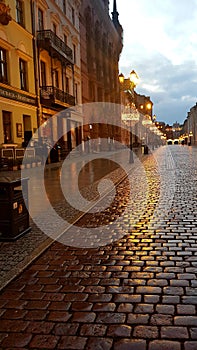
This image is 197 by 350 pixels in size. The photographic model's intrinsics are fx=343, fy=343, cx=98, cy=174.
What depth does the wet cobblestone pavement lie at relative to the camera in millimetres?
2672

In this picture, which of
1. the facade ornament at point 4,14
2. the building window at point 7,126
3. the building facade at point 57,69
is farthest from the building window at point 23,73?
the facade ornament at point 4,14

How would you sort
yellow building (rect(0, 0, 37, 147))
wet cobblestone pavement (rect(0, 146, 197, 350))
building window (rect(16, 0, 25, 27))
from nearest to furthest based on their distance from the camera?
1. wet cobblestone pavement (rect(0, 146, 197, 350))
2. yellow building (rect(0, 0, 37, 147))
3. building window (rect(16, 0, 25, 27))

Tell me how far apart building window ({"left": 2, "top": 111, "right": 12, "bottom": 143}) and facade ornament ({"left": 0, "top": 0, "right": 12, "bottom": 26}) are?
4659 mm

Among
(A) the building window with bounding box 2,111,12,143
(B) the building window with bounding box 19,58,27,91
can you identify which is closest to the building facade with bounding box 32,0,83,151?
(B) the building window with bounding box 19,58,27,91

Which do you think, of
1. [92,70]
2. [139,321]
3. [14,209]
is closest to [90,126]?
[92,70]

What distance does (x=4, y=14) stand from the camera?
57.6 feet

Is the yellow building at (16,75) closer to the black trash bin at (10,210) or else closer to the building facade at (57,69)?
the building facade at (57,69)

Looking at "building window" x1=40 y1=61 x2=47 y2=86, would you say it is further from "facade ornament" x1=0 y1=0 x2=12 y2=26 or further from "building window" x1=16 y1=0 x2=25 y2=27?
"facade ornament" x1=0 y1=0 x2=12 y2=26

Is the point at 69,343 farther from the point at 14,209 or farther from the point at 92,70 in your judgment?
the point at 92,70

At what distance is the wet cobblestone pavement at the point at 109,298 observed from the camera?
2.67m

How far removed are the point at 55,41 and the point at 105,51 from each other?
24700mm

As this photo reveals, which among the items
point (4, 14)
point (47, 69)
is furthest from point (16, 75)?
point (47, 69)

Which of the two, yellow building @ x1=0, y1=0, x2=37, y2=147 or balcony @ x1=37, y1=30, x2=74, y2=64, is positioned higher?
balcony @ x1=37, y1=30, x2=74, y2=64

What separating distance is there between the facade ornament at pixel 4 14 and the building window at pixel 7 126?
4.66 metres
